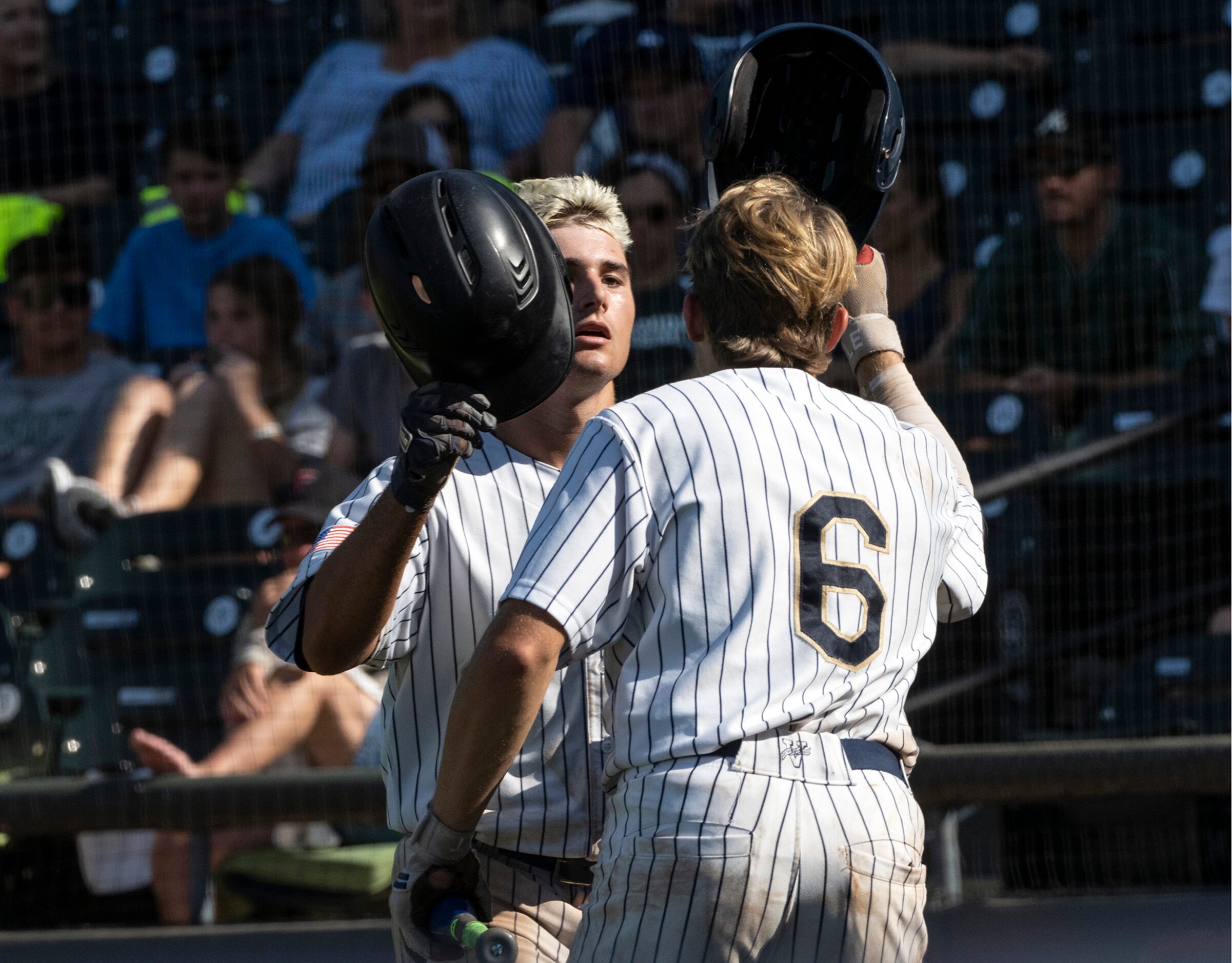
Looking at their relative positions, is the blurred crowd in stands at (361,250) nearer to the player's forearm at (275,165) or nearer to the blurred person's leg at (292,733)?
the player's forearm at (275,165)

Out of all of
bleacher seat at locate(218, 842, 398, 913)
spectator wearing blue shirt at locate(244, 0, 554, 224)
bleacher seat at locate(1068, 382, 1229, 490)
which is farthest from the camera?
spectator wearing blue shirt at locate(244, 0, 554, 224)

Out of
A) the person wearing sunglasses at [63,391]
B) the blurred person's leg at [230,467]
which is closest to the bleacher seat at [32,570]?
the person wearing sunglasses at [63,391]

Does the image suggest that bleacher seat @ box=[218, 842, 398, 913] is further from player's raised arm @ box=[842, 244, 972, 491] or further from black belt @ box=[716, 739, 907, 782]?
black belt @ box=[716, 739, 907, 782]

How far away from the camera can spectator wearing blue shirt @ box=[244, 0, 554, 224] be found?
535 centimetres

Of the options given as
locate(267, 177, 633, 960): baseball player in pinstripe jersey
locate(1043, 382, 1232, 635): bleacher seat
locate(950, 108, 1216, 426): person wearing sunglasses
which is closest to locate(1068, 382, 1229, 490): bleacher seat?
locate(1043, 382, 1232, 635): bleacher seat

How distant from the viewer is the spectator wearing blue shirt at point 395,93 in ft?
17.6

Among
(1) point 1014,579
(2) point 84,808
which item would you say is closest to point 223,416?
(2) point 84,808

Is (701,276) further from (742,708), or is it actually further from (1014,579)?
(1014,579)

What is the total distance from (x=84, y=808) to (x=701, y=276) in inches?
118

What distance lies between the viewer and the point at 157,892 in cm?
430

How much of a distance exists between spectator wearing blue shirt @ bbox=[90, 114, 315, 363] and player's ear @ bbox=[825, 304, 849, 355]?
12.3 ft

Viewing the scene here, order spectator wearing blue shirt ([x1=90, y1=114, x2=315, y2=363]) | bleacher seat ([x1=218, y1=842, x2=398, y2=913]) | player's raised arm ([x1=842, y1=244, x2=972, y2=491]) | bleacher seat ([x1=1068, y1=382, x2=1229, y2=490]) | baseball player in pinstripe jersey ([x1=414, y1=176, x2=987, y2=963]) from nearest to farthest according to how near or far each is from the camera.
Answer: baseball player in pinstripe jersey ([x1=414, y1=176, x2=987, y2=963]), player's raised arm ([x1=842, y1=244, x2=972, y2=491]), bleacher seat ([x1=218, y1=842, x2=398, y2=913]), bleacher seat ([x1=1068, y1=382, x2=1229, y2=490]), spectator wearing blue shirt ([x1=90, y1=114, x2=315, y2=363])

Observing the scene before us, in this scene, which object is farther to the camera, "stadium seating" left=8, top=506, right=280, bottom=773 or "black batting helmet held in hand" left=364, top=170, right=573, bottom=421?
"stadium seating" left=8, top=506, right=280, bottom=773

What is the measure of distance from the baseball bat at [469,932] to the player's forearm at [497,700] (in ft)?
0.41
